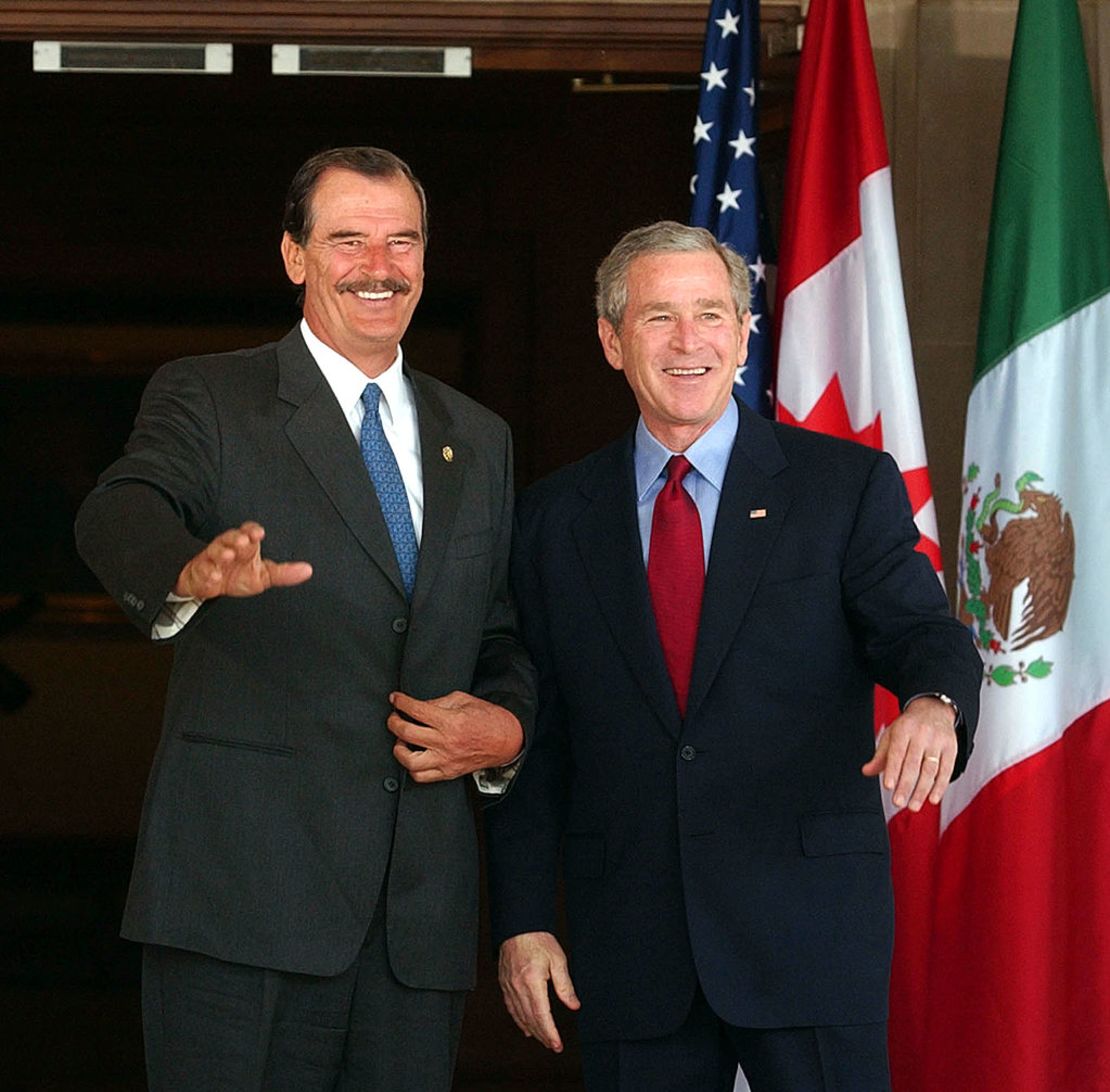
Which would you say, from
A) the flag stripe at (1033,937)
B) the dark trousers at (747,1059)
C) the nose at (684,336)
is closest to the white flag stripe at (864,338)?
the flag stripe at (1033,937)

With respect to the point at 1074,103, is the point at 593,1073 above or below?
below

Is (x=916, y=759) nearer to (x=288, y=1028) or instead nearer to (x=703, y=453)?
(x=703, y=453)

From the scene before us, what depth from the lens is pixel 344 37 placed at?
3.83 meters

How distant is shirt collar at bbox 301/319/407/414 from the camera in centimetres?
251

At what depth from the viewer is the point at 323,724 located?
2.36 metres

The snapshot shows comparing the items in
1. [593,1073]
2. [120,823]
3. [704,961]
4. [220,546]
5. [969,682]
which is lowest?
[120,823]

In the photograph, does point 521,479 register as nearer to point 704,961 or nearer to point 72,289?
point 72,289

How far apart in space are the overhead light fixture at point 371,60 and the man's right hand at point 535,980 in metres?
2.03

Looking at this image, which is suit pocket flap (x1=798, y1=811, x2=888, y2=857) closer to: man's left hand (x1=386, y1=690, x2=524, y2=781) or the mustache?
man's left hand (x1=386, y1=690, x2=524, y2=781)

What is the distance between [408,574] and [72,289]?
5.56m

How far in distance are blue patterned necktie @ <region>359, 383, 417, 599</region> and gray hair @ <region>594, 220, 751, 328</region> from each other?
410mm

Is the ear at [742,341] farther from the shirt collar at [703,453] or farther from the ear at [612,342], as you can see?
the ear at [612,342]

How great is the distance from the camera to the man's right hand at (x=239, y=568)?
6.28ft

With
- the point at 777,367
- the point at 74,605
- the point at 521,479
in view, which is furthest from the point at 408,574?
the point at 74,605
